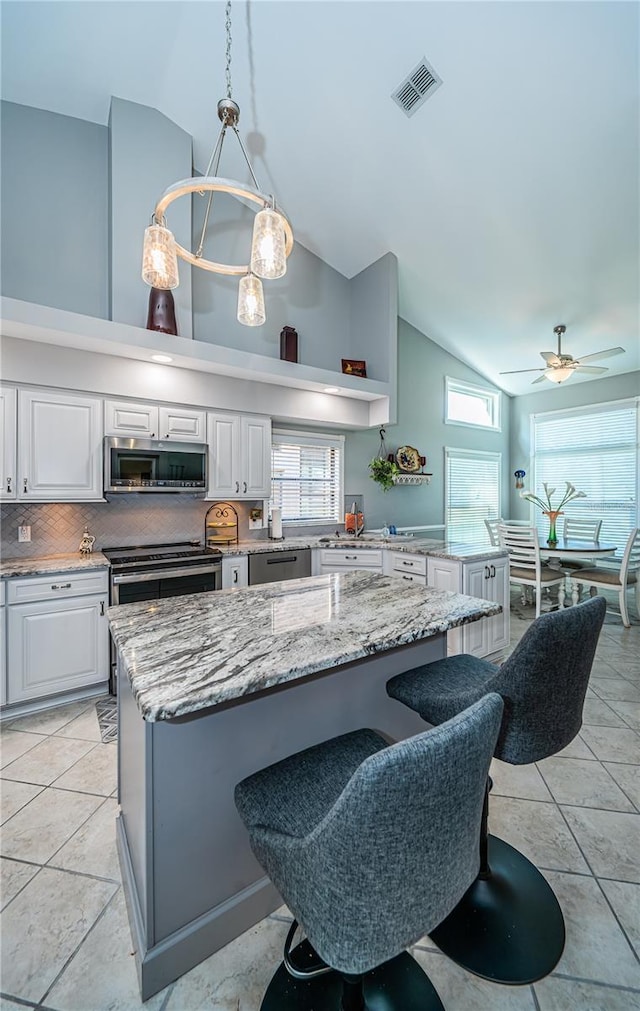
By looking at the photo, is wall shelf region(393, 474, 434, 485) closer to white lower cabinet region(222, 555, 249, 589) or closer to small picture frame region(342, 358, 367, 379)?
small picture frame region(342, 358, 367, 379)

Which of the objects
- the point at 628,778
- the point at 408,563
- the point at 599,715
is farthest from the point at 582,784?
the point at 408,563

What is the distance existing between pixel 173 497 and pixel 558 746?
335 centimetres

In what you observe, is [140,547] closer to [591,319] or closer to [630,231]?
[630,231]

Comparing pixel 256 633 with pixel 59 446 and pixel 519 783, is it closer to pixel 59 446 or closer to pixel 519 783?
pixel 519 783

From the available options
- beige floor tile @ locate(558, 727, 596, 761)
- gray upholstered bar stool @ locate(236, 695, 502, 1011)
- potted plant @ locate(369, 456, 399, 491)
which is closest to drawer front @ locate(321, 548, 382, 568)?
potted plant @ locate(369, 456, 399, 491)

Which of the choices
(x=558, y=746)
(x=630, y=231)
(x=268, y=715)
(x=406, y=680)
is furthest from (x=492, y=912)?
(x=630, y=231)

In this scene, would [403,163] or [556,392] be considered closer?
[403,163]

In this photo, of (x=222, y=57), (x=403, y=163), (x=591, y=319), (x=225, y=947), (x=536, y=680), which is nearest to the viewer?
(x=536, y=680)

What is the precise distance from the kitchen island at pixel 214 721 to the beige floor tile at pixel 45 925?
137 millimetres

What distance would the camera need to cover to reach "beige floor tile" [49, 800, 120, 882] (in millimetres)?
1634

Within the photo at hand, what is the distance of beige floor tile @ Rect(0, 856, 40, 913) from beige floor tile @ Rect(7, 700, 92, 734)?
100 centimetres

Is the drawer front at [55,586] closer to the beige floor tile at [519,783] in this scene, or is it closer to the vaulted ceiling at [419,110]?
the beige floor tile at [519,783]

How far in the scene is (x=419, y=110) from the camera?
2953 mm

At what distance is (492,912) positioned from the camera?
1410 mm
